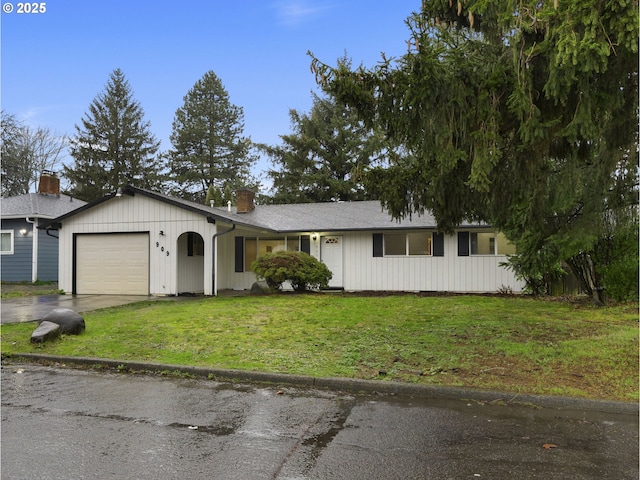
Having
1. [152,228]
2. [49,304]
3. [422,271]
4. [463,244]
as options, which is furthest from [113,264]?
[463,244]

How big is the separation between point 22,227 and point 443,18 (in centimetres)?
2019

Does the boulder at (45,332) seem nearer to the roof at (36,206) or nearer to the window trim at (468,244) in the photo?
the window trim at (468,244)

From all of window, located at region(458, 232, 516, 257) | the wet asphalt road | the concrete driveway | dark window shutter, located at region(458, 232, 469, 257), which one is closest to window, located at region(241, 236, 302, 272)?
the concrete driveway

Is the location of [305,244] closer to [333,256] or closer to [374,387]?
[333,256]

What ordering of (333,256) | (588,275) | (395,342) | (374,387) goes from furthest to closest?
1. (333,256)
2. (588,275)
3. (395,342)
4. (374,387)

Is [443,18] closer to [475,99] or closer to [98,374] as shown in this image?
[475,99]

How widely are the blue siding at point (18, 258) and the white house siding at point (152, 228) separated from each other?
5.30 meters

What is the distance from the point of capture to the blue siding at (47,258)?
19.8m

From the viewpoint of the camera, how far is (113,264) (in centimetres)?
1551

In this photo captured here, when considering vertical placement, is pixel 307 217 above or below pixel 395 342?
above

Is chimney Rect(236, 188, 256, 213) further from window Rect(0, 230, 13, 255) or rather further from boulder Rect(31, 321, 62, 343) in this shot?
boulder Rect(31, 321, 62, 343)

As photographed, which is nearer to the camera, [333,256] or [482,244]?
[482,244]

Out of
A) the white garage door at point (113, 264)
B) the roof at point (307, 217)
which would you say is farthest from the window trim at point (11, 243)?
the white garage door at point (113, 264)

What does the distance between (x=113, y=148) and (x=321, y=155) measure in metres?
21.2
